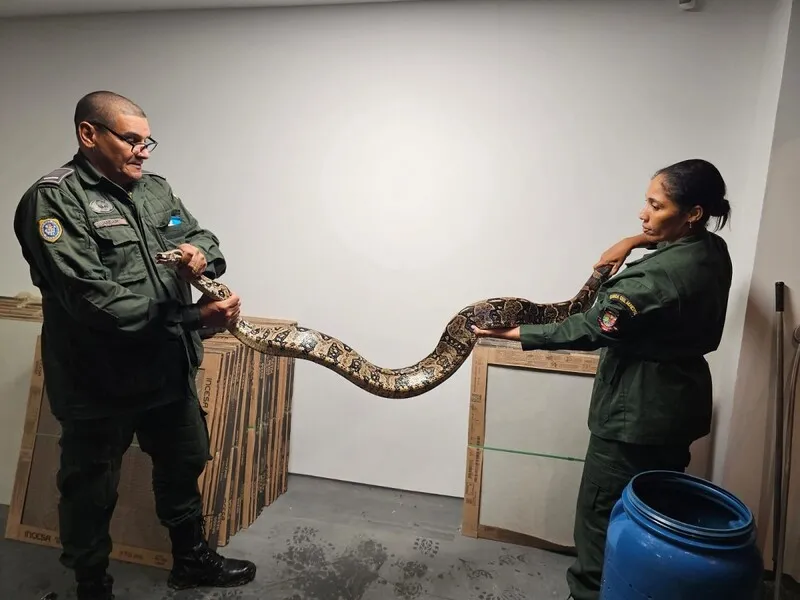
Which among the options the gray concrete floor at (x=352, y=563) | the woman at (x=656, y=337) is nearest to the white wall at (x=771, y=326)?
the woman at (x=656, y=337)

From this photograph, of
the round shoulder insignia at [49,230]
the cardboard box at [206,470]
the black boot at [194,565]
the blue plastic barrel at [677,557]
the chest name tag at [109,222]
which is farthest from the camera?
the cardboard box at [206,470]

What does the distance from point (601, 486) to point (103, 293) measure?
6.14 ft

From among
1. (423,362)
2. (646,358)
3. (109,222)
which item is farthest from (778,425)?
(109,222)

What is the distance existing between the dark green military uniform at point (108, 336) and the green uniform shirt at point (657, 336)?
133cm

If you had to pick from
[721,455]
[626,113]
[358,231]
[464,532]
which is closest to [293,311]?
[358,231]

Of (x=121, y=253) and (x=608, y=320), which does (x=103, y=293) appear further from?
(x=608, y=320)

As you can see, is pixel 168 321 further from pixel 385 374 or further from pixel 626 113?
pixel 626 113

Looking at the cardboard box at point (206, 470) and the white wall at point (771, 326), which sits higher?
the white wall at point (771, 326)

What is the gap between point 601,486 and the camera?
1.96 m

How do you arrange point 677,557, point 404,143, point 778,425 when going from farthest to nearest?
point 404,143
point 778,425
point 677,557

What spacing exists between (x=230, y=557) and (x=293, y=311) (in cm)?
132

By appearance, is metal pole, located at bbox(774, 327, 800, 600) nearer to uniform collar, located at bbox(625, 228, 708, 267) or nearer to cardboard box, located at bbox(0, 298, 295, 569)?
uniform collar, located at bbox(625, 228, 708, 267)

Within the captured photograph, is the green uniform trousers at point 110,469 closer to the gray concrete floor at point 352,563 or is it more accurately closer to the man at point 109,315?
the man at point 109,315

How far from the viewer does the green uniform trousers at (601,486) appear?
1930 mm
